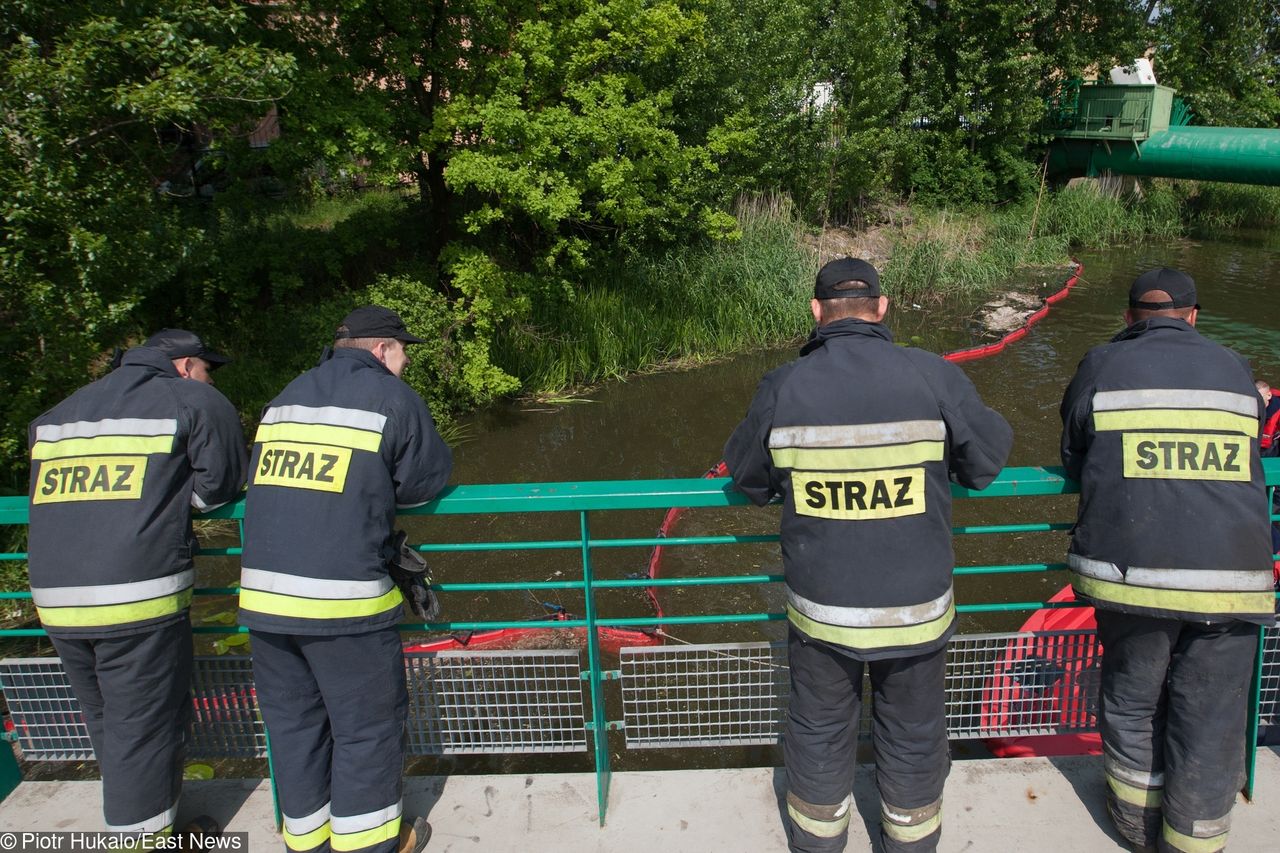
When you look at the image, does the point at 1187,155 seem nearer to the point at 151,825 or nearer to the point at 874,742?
the point at 874,742

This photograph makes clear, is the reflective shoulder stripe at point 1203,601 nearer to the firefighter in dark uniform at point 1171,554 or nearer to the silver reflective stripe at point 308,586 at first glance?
the firefighter in dark uniform at point 1171,554

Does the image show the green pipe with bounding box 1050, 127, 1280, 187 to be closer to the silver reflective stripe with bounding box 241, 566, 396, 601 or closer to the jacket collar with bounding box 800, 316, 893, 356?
the jacket collar with bounding box 800, 316, 893, 356

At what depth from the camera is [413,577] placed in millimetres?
2643

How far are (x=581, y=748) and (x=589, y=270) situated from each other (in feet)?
33.7

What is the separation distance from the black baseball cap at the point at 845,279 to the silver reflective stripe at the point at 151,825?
2551 mm

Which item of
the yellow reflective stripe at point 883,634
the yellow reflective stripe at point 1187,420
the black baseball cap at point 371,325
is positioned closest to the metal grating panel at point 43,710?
the black baseball cap at point 371,325

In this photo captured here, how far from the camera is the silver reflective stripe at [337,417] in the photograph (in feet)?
8.21

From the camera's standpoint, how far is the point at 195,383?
2.79 m

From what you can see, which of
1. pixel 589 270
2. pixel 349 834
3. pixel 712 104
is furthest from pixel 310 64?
pixel 349 834

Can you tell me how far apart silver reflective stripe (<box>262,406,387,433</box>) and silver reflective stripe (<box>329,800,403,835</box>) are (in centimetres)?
114

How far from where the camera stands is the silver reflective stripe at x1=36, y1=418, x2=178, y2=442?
2.67m

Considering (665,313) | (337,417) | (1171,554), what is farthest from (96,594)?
(665,313)

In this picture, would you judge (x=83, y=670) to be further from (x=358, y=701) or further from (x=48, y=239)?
(x=48, y=239)

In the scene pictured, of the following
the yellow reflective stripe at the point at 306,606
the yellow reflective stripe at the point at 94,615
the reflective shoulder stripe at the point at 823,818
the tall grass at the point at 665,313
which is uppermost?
the yellow reflective stripe at the point at 306,606
